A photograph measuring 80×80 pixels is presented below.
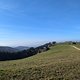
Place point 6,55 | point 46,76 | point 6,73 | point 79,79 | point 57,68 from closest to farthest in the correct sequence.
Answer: point 79,79 → point 46,76 → point 6,73 → point 57,68 → point 6,55

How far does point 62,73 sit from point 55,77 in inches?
47.0

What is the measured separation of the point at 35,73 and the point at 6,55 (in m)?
89.2

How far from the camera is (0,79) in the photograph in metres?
14.3

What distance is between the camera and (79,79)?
1364 cm

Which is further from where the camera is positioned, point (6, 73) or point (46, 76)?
point (6, 73)

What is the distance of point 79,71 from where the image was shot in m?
15.5

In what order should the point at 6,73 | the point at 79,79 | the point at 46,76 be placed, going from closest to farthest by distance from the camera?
the point at 79,79 < the point at 46,76 < the point at 6,73

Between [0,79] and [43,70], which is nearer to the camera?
[0,79]

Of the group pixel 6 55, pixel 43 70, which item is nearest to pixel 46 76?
pixel 43 70

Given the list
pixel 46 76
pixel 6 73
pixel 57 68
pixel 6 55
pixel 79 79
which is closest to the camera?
pixel 79 79

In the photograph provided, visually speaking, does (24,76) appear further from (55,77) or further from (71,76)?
(71,76)

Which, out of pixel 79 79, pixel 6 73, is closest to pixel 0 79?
pixel 6 73

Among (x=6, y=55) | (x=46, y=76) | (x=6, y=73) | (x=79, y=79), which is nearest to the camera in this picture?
(x=79, y=79)

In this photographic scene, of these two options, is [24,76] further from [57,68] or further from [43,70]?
[57,68]
